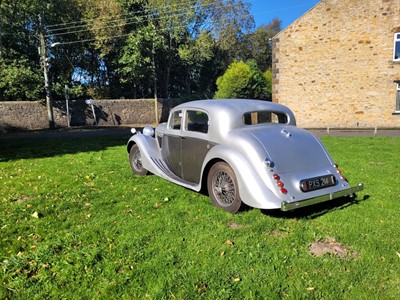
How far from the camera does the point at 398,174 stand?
6902 millimetres

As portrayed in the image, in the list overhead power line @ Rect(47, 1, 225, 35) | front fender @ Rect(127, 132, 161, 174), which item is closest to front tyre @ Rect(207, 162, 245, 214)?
front fender @ Rect(127, 132, 161, 174)

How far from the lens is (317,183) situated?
4414 millimetres

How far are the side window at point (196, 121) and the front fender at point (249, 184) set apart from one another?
823 millimetres

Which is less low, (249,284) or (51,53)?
(51,53)

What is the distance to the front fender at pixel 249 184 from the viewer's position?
4066mm

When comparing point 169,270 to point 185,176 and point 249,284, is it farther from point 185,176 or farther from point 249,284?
point 185,176

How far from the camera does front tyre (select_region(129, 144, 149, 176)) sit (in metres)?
6.98

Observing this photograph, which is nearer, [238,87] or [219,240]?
[219,240]

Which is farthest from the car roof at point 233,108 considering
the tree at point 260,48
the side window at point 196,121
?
the tree at point 260,48

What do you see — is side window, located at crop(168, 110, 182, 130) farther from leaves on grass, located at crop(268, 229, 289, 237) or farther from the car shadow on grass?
leaves on grass, located at crop(268, 229, 289, 237)

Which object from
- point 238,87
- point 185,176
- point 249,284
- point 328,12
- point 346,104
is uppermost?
point 328,12

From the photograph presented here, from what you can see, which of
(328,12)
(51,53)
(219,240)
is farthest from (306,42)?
(51,53)

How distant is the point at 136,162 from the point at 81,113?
1969 cm

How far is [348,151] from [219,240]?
7729mm
